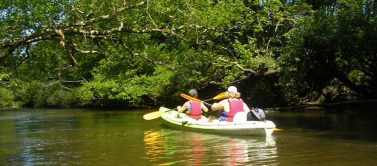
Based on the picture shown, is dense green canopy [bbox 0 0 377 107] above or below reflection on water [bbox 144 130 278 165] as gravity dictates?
above

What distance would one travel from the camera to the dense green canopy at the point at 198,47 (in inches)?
360

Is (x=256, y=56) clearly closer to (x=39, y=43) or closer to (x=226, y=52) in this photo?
(x=226, y=52)

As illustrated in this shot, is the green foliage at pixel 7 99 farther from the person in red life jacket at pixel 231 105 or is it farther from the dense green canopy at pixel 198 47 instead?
the person in red life jacket at pixel 231 105

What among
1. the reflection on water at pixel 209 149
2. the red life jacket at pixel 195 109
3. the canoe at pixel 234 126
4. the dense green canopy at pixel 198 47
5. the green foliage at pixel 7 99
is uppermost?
the dense green canopy at pixel 198 47

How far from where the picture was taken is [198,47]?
1839cm

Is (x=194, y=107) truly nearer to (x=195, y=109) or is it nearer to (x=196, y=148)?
(x=195, y=109)

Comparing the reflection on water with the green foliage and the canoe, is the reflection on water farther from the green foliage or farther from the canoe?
the green foliage

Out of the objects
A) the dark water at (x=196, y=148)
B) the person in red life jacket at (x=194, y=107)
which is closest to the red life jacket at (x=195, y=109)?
the person in red life jacket at (x=194, y=107)

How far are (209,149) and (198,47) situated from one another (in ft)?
36.9

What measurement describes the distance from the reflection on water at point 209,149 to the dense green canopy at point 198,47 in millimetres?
2357

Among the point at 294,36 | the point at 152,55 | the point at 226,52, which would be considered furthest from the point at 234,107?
the point at 226,52

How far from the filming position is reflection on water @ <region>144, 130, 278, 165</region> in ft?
21.0

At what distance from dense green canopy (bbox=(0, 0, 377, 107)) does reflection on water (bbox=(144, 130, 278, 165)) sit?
7.73 ft

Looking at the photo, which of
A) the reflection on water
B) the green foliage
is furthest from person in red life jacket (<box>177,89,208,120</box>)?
the green foliage
